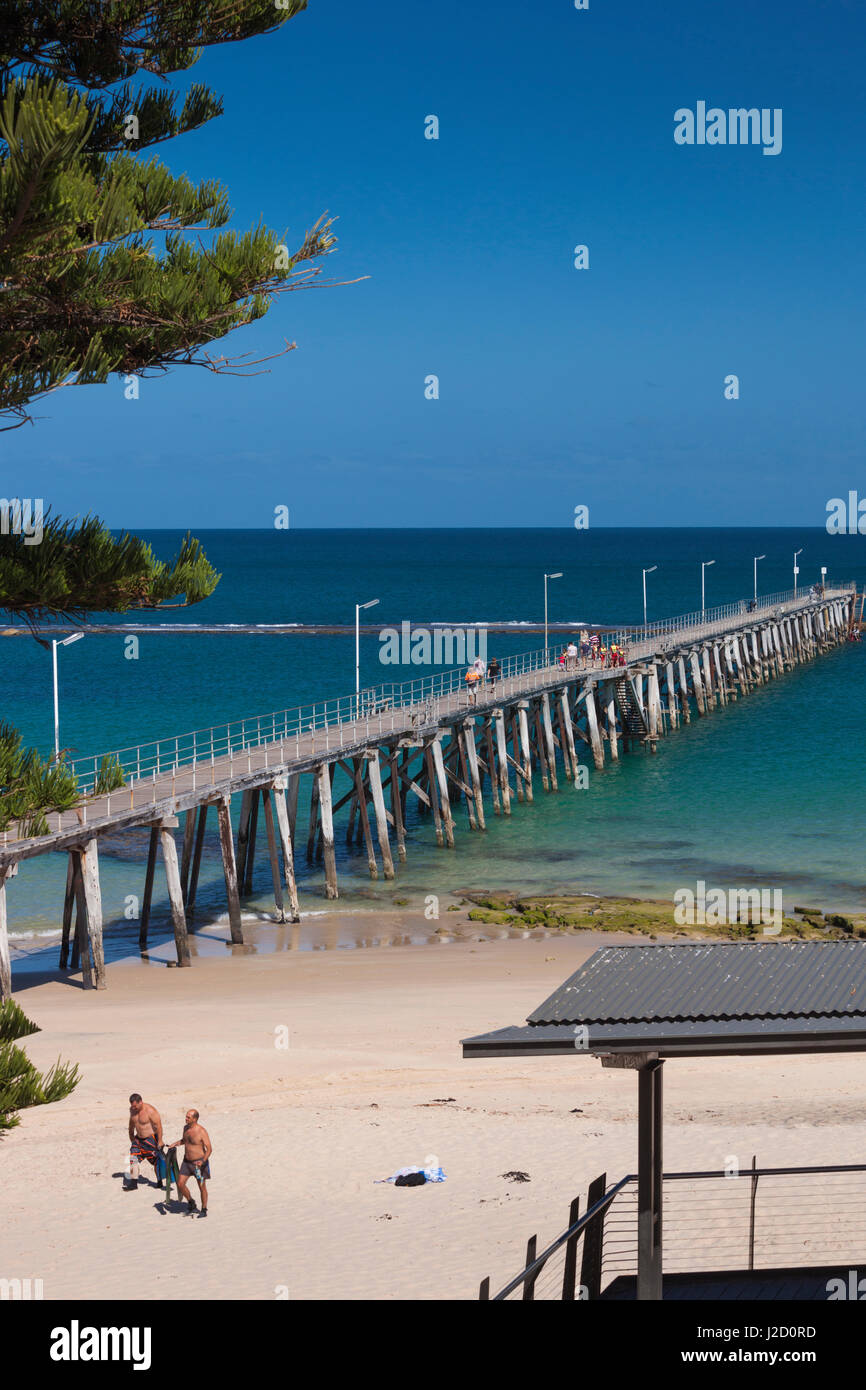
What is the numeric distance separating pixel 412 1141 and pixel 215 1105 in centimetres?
263

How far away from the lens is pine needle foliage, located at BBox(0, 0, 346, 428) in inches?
291

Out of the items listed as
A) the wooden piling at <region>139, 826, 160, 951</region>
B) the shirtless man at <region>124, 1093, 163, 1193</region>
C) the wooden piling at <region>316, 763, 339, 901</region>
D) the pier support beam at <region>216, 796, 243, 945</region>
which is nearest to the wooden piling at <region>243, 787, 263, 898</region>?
the wooden piling at <region>316, 763, 339, 901</region>

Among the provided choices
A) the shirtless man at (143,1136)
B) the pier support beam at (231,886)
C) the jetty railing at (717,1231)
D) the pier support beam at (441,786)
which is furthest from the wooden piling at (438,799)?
the jetty railing at (717,1231)

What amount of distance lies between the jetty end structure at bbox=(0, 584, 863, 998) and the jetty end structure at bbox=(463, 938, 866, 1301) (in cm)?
349

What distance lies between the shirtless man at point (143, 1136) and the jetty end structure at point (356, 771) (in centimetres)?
330

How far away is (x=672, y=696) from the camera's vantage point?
5219 centimetres

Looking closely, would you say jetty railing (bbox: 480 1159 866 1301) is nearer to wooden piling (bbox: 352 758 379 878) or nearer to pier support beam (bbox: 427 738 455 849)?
wooden piling (bbox: 352 758 379 878)

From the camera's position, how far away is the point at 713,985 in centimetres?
768

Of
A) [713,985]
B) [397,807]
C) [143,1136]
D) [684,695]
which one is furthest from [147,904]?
[684,695]

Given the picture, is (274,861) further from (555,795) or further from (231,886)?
(555,795)

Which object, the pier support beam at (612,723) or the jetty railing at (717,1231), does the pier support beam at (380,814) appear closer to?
the pier support beam at (612,723)

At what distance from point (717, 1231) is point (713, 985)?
418 centimetres

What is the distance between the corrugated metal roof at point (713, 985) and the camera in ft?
23.5
